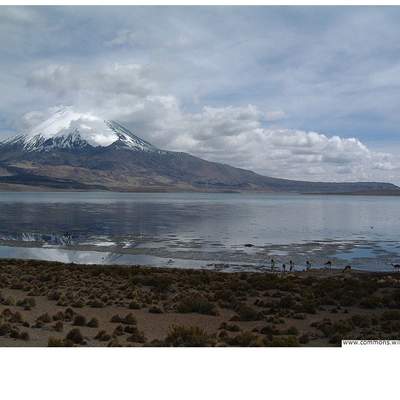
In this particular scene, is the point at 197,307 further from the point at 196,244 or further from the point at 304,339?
the point at 196,244

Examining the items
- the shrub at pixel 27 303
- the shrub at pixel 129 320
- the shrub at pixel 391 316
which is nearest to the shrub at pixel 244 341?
the shrub at pixel 129 320

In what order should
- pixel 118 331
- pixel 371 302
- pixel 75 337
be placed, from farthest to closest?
pixel 371 302 → pixel 118 331 → pixel 75 337

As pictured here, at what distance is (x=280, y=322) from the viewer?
48.9 feet

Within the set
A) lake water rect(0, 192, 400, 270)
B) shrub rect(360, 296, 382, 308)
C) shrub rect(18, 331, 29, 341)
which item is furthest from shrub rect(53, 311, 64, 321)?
Answer: lake water rect(0, 192, 400, 270)

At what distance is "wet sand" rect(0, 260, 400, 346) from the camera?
11938mm

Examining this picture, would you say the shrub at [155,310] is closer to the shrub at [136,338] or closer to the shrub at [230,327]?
the shrub at [230,327]

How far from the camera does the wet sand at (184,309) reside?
11938mm

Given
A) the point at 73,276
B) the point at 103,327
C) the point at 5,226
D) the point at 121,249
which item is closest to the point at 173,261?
the point at 121,249

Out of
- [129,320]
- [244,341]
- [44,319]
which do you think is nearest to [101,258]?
[129,320]

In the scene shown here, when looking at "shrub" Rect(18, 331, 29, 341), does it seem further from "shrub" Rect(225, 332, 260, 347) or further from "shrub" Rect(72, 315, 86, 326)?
"shrub" Rect(225, 332, 260, 347)

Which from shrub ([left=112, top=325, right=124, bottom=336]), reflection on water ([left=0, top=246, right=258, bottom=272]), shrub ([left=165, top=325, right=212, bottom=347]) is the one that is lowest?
reflection on water ([left=0, top=246, right=258, bottom=272])

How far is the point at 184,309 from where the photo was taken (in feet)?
54.9

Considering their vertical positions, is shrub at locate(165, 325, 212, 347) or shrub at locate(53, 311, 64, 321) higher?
shrub at locate(165, 325, 212, 347)

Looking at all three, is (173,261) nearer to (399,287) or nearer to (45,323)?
(399,287)
